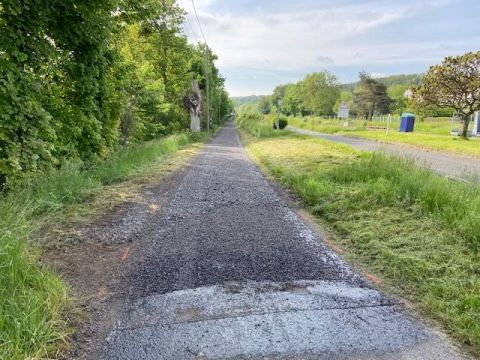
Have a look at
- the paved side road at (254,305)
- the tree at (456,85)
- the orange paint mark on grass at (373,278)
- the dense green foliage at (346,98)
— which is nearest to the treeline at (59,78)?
the paved side road at (254,305)

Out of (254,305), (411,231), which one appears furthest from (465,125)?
(254,305)

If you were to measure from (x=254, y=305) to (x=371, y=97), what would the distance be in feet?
239

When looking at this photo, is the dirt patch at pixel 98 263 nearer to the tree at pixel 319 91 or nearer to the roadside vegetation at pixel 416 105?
the roadside vegetation at pixel 416 105

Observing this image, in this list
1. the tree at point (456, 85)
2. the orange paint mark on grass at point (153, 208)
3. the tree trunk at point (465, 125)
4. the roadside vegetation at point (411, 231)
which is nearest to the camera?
the roadside vegetation at point (411, 231)

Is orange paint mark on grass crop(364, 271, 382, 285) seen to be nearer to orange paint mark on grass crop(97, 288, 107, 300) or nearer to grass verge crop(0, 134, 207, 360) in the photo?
orange paint mark on grass crop(97, 288, 107, 300)

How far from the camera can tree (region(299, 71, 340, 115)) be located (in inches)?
3194

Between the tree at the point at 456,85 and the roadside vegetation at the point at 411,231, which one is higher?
the tree at the point at 456,85

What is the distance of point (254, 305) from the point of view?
3.31 meters

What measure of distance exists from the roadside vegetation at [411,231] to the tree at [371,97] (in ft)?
214

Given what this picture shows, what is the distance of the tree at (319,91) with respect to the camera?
81125mm

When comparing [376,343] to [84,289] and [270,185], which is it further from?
[270,185]

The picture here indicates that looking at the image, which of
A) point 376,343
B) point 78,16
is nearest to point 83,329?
point 376,343

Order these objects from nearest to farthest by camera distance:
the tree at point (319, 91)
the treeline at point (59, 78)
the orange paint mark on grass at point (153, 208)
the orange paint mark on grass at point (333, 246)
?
the orange paint mark on grass at point (333, 246), the treeline at point (59, 78), the orange paint mark on grass at point (153, 208), the tree at point (319, 91)

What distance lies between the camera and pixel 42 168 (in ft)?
20.2
